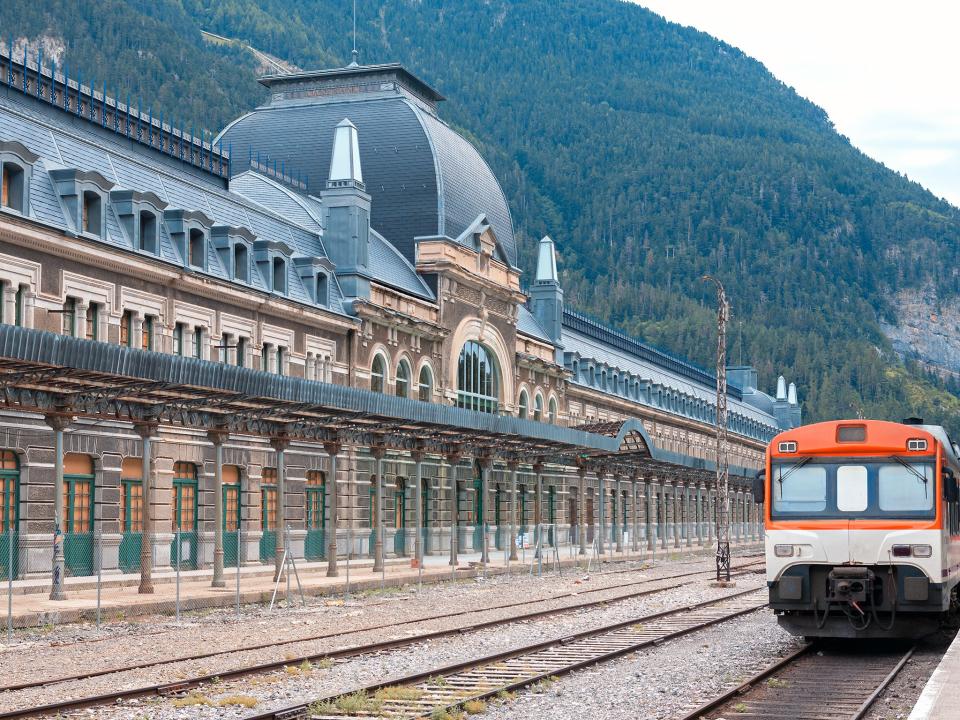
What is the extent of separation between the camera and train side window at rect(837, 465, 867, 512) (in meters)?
21.2

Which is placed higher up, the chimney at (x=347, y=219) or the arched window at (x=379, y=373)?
the chimney at (x=347, y=219)

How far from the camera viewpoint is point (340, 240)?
172 feet

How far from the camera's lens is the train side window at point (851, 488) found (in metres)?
21.2

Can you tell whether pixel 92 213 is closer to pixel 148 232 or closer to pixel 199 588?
pixel 148 232

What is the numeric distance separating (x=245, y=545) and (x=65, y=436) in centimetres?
962

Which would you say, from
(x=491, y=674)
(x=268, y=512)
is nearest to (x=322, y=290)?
(x=268, y=512)

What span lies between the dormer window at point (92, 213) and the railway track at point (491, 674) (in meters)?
17.3

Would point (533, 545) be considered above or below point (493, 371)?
below

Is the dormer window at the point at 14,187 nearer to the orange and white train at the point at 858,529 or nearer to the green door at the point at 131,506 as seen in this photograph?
the green door at the point at 131,506

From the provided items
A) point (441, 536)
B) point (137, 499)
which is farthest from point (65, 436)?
point (441, 536)

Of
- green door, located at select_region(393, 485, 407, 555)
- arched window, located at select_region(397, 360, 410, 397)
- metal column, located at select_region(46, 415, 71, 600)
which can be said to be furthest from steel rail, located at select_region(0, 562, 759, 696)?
arched window, located at select_region(397, 360, 410, 397)

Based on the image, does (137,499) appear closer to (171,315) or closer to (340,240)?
(171,315)

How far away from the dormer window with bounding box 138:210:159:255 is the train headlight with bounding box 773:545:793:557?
22367mm

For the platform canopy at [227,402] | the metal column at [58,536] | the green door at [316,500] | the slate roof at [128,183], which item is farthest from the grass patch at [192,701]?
the green door at [316,500]
